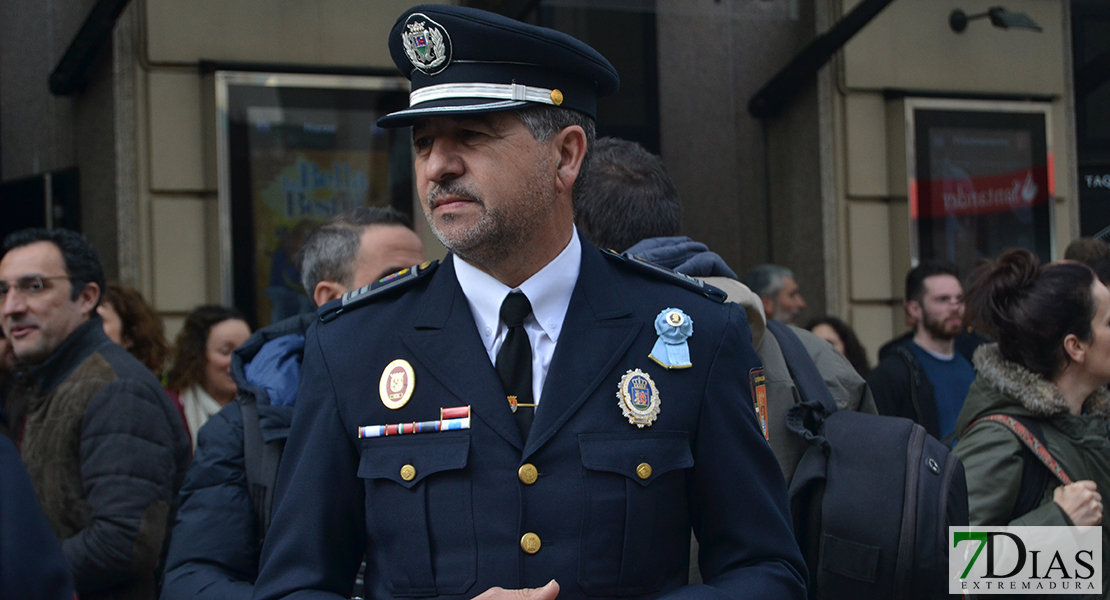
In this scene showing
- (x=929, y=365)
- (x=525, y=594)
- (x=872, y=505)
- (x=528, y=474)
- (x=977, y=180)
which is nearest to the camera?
(x=525, y=594)

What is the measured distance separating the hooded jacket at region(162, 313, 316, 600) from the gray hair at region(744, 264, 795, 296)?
4458 mm

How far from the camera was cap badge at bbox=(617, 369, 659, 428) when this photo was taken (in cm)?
179

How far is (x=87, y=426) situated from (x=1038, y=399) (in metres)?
2.78

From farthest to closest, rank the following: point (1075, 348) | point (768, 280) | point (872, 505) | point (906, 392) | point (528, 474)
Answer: point (768, 280), point (906, 392), point (1075, 348), point (872, 505), point (528, 474)

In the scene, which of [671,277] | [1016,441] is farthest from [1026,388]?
[671,277]

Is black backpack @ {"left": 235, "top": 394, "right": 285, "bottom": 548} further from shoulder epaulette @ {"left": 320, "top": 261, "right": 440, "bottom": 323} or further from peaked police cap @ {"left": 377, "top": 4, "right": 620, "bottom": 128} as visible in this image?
peaked police cap @ {"left": 377, "top": 4, "right": 620, "bottom": 128}

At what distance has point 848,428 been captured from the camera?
7.97ft

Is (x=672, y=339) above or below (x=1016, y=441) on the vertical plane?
above

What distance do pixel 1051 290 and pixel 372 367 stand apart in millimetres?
2320

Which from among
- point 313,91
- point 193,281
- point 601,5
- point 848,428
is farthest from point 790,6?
point 848,428

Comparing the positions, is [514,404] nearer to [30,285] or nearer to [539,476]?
[539,476]

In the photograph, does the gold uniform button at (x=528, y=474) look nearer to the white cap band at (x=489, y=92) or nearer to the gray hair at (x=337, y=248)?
the white cap band at (x=489, y=92)

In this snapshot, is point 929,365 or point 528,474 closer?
point 528,474

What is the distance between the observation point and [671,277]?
200cm
